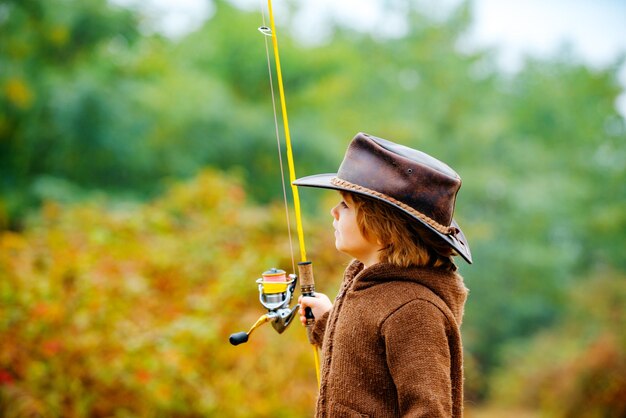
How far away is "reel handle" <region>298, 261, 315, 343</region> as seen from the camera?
2.20 meters

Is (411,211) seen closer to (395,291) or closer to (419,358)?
(395,291)

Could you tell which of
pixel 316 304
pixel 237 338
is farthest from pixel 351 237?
pixel 237 338

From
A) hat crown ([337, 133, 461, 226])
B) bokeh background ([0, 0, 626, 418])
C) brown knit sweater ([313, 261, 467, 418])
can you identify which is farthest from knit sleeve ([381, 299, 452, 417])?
bokeh background ([0, 0, 626, 418])

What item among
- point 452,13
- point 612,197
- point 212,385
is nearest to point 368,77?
point 452,13

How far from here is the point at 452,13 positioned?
14078 millimetres

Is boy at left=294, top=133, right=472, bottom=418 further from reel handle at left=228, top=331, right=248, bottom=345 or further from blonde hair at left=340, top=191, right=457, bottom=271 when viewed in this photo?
reel handle at left=228, top=331, right=248, bottom=345

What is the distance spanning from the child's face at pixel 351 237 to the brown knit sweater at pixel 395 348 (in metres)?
0.07

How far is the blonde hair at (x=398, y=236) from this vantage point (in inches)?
77.3

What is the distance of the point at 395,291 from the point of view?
1.93 m

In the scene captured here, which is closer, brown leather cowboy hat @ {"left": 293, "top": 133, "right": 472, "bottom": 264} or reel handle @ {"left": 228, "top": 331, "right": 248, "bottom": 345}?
brown leather cowboy hat @ {"left": 293, "top": 133, "right": 472, "bottom": 264}

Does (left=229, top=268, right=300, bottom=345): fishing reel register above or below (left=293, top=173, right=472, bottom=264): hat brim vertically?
below

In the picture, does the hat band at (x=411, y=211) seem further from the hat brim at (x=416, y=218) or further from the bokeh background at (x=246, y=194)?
the bokeh background at (x=246, y=194)

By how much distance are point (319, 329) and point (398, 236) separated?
508 millimetres

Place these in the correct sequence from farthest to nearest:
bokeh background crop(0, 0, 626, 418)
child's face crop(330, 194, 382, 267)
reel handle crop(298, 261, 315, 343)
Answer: bokeh background crop(0, 0, 626, 418) → reel handle crop(298, 261, 315, 343) → child's face crop(330, 194, 382, 267)
